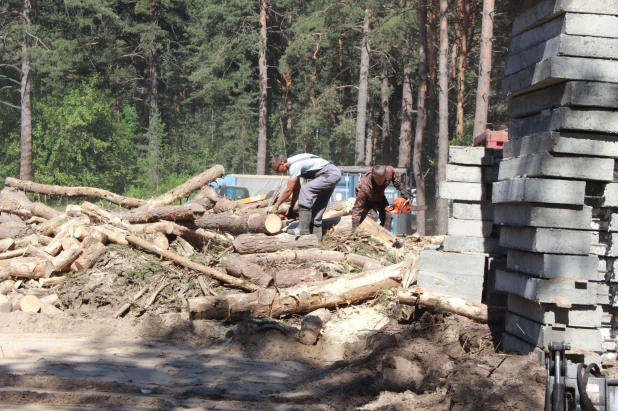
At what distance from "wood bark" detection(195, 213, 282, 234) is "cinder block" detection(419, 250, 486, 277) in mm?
4747

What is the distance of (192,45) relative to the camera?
4622 centimetres

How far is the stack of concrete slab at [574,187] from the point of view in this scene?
6672 mm

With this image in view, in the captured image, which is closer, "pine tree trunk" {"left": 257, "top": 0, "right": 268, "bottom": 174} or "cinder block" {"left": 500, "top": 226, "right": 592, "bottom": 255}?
"cinder block" {"left": 500, "top": 226, "right": 592, "bottom": 255}

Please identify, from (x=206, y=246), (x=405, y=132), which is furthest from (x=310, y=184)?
(x=405, y=132)

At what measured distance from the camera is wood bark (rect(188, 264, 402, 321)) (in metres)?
10.3

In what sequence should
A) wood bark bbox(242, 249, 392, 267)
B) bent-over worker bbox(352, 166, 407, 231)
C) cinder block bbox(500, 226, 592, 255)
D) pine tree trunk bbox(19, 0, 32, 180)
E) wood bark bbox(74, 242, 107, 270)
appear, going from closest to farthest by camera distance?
cinder block bbox(500, 226, 592, 255), wood bark bbox(74, 242, 107, 270), wood bark bbox(242, 249, 392, 267), bent-over worker bbox(352, 166, 407, 231), pine tree trunk bbox(19, 0, 32, 180)

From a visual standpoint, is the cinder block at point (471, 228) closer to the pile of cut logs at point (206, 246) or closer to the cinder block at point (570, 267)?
the pile of cut logs at point (206, 246)

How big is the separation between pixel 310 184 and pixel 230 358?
4638 mm

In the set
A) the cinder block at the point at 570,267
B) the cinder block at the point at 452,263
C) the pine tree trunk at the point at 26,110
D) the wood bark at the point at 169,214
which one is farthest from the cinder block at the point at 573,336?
the pine tree trunk at the point at 26,110

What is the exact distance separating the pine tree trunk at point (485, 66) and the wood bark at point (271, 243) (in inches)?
424

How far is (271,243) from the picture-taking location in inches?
498

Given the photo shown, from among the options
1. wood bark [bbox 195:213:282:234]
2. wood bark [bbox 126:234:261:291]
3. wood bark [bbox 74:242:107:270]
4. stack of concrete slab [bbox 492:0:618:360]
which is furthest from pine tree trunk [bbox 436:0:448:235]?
stack of concrete slab [bbox 492:0:618:360]

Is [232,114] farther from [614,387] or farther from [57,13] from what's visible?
[614,387]

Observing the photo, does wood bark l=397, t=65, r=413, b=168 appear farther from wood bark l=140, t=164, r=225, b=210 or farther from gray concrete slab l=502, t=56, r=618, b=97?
gray concrete slab l=502, t=56, r=618, b=97
